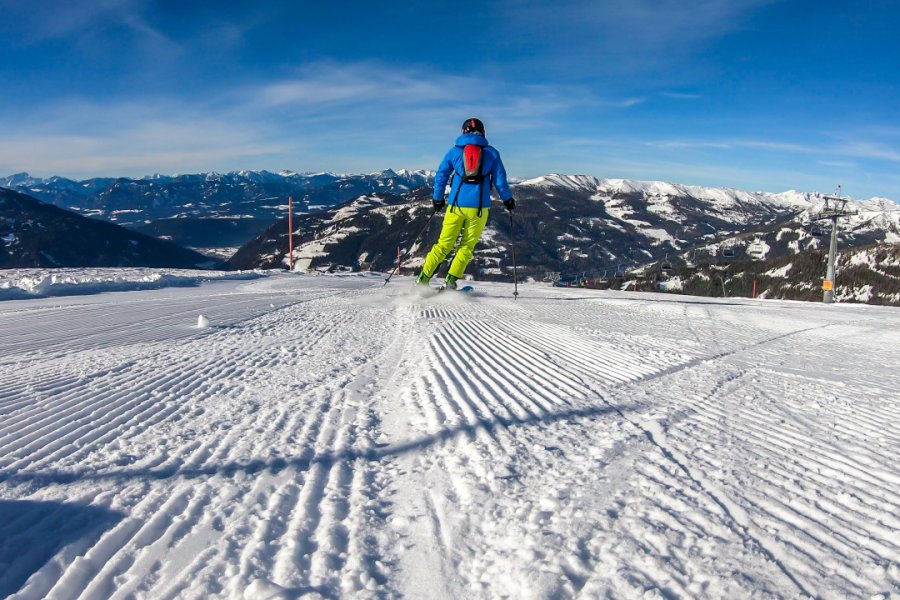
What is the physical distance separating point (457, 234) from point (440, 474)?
8.65m

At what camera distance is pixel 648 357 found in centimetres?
551

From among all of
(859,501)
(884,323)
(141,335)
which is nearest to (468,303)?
(141,335)

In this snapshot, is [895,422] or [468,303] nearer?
[895,422]

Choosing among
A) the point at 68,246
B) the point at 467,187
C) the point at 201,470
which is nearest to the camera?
the point at 201,470

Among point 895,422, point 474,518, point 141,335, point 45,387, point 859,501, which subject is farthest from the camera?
point 141,335

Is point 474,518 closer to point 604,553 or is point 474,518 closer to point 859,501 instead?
point 604,553

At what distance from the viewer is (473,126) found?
10.5m

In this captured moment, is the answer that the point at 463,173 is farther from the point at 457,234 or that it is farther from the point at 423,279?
the point at 423,279

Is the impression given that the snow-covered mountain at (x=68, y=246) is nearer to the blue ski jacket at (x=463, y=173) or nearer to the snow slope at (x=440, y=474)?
the blue ski jacket at (x=463, y=173)

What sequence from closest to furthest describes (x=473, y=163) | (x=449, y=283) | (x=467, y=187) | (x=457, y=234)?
(x=473, y=163) < (x=467, y=187) < (x=457, y=234) < (x=449, y=283)

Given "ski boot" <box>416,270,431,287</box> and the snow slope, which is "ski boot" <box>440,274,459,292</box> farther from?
the snow slope

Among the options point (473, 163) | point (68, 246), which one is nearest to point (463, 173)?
point (473, 163)

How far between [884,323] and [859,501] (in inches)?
380

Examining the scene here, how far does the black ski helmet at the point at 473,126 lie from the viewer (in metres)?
10.5
